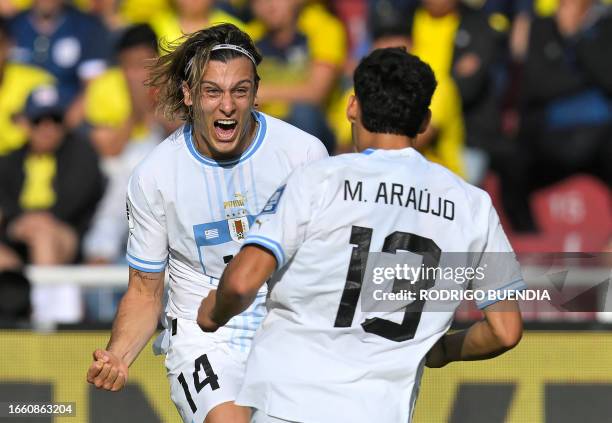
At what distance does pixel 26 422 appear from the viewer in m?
6.23

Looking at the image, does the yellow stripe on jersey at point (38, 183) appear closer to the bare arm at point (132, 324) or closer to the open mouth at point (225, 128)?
the bare arm at point (132, 324)

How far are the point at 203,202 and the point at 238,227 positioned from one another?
18cm

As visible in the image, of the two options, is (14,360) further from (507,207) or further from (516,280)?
(507,207)

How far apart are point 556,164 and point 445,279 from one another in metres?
5.30

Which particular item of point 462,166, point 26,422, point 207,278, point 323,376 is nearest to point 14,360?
point 26,422

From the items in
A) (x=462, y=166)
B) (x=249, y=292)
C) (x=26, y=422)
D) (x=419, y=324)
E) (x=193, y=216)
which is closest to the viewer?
(x=249, y=292)

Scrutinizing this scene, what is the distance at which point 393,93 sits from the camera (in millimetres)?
3742

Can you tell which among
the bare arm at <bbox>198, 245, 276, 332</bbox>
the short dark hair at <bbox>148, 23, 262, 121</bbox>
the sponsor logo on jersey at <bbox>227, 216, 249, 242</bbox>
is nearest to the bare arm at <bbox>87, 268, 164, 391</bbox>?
the sponsor logo on jersey at <bbox>227, 216, 249, 242</bbox>

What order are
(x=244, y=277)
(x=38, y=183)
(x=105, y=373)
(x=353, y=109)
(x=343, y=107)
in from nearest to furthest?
(x=244, y=277) → (x=353, y=109) → (x=105, y=373) → (x=38, y=183) → (x=343, y=107)

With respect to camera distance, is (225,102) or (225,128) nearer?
(225,102)

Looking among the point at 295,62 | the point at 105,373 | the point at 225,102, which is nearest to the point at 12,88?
the point at 295,62

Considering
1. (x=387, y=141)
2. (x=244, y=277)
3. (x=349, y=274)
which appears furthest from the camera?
(x=387, y=141)

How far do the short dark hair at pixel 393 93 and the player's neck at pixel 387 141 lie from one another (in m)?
0.01

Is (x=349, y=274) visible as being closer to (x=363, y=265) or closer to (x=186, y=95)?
(x=363, y=265)
